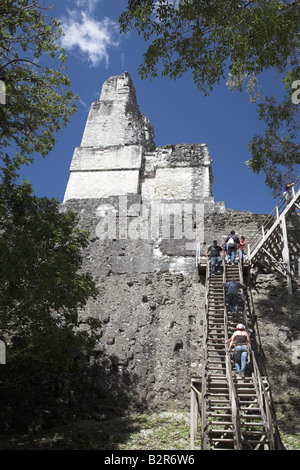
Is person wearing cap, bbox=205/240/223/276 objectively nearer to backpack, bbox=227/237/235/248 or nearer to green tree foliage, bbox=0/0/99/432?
backpack, bbox=227/237/235/248

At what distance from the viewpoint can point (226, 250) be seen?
10469 millimetres

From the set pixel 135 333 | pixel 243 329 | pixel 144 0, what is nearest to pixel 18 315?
pixel 135 333

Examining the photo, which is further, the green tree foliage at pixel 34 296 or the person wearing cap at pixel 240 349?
the person wearing cap at pixel 240 349

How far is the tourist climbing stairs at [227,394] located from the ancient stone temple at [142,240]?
962 millimetres

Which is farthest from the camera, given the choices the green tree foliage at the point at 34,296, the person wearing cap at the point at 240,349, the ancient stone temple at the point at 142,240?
the ancient stone temple at the point at 142,240

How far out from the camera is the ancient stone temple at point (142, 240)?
884 centimetres

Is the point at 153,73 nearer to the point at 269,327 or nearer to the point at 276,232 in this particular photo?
the point at 276,232

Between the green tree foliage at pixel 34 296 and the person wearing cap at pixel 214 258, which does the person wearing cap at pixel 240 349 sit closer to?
the person wearing cap at pixel 214 258

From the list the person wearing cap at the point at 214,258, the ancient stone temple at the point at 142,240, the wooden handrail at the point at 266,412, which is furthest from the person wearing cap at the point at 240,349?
the person wearing cap at the point at 214,258

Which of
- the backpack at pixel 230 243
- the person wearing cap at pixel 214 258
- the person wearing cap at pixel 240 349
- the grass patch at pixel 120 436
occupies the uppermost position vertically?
the backpack at pixel 230 243

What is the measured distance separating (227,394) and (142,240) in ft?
21.7

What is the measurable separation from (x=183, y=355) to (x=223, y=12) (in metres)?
7.79

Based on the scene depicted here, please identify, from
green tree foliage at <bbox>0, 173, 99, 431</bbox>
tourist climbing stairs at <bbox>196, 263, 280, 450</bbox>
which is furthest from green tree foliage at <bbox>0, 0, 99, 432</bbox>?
tourist climbing stairs at <bbox>196, 263, 280, 450</bbox>

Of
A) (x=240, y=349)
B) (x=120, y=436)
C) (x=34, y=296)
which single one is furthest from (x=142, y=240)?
(x=120, y=436)
